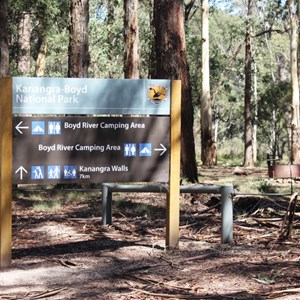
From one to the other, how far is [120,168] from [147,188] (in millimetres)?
1266

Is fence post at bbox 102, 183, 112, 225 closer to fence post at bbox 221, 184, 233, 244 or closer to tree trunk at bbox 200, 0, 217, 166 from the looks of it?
fence post at bbox 221, 184, 233, 244

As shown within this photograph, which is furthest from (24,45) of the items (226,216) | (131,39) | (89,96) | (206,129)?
(89,96)

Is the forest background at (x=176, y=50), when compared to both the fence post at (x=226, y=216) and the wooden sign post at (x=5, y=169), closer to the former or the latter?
the fence post at (x=226, y=216)

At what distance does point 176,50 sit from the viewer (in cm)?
1480

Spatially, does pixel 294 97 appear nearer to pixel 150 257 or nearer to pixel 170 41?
pixel 170 41

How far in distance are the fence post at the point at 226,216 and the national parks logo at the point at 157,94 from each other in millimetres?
1372

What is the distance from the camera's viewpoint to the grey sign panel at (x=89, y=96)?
669cm

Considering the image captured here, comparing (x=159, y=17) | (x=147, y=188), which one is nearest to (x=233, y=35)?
(x=159, y=17)

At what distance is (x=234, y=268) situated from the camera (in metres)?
6.26

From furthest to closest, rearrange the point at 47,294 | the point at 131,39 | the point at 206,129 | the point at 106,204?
the point at 206,129, the point at 131,39, the point at 106,204, the point at 47,294

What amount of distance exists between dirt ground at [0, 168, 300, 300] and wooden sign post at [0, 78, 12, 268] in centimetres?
25

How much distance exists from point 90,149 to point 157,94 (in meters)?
0.93

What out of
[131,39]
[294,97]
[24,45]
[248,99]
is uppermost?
Answer: [24,45]

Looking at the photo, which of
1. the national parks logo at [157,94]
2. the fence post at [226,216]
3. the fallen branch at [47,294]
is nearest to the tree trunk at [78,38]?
the fence post at [226,216]
